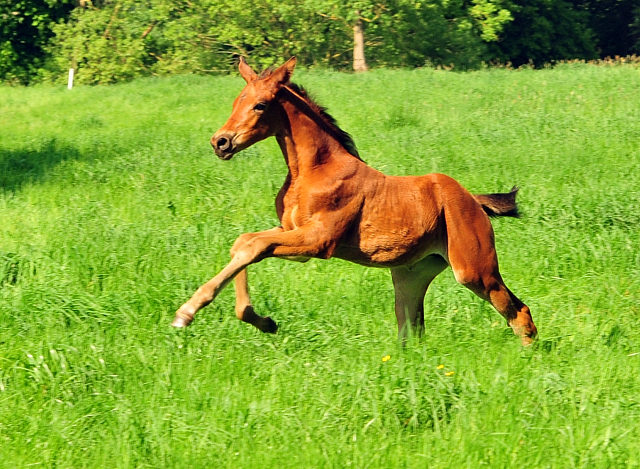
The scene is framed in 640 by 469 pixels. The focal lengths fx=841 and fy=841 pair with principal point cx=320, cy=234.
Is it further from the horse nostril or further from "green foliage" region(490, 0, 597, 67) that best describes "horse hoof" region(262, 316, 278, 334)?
"green foliage" region(490, 0, 597, 67)

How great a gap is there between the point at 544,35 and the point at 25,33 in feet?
92.2

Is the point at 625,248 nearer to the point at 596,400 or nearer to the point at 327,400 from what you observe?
the point at 596,400

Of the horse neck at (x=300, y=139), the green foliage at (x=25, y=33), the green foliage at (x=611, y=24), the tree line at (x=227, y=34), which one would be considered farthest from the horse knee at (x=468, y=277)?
the green foliage at (x=611, y=24)

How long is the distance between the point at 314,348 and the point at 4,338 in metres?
2.16

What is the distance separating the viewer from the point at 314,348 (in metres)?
5.98

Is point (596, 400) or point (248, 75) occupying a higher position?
point (248, 75)

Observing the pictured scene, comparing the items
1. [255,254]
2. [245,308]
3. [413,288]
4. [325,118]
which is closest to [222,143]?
[255,254]

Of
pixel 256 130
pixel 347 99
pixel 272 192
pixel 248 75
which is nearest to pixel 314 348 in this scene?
pixel 256 130

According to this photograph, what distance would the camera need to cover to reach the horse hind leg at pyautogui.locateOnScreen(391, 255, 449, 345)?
20.8 feet

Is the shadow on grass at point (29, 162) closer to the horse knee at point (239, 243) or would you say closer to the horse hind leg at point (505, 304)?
the horse knee at point (239, 243)

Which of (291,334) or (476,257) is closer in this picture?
(476,257)

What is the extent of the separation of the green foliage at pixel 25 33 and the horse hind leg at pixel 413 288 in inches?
1571

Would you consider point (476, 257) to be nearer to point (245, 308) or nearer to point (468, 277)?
point (468, 277)

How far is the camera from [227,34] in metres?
40.0
